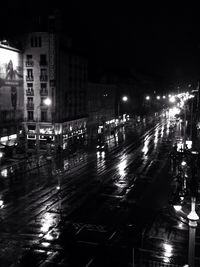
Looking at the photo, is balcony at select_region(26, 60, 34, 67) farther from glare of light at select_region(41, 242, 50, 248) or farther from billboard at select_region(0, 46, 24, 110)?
glare of light at select_region(41, 242, 50, 248)

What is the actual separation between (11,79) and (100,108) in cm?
3455

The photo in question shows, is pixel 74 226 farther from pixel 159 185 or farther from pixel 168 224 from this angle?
pixel 159 185

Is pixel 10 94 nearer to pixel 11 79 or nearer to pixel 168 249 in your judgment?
pixel 11 79

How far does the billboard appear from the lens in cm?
5344

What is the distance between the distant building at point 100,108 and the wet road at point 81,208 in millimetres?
29980

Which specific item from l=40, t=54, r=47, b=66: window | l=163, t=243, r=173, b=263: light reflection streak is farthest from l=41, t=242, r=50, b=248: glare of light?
l=40, t=54, r=47, b=66: window

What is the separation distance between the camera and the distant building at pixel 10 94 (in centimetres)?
5351

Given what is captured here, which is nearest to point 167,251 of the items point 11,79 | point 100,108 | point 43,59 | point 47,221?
point 47,221

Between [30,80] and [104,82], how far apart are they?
35772mm

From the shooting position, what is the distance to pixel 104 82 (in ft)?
309

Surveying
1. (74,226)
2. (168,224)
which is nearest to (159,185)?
(168,224)

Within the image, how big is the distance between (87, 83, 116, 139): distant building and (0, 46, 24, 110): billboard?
22.4 meters

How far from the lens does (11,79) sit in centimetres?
5625

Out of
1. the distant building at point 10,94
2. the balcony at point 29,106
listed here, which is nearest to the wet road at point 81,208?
the distant building at point 10,94
